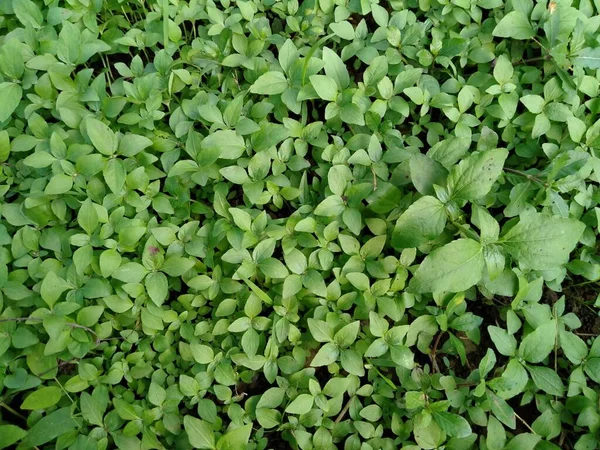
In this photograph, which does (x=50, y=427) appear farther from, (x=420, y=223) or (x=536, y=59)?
(x=536, y=59)

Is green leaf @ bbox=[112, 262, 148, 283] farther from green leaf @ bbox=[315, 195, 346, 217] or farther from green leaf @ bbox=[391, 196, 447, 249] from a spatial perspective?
green leaf @ bbox=[391, 196, 447, 249]

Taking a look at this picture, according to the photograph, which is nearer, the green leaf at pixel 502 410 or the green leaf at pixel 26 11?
the green leaf at pixel 502 410

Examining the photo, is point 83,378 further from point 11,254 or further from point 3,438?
point 11,254

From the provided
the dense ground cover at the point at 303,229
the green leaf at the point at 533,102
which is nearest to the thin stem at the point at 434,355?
the dense ground cover at the point at 303,229

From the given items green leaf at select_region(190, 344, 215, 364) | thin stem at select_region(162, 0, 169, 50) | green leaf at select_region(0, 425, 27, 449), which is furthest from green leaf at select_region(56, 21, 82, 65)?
green leaf at select_region(0, 425, 27, 449)

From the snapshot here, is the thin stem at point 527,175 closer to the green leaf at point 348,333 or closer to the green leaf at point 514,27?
the green leaf at point 514,27

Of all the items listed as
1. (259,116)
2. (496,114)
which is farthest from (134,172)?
(496,114)

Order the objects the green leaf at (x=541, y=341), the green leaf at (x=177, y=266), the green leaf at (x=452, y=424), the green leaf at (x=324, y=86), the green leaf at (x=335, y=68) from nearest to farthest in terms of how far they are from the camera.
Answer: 1. the green leaf at (x=452, y=424)
2. the green leaf at (x=541, y=341)
3. the green leaf at (x=177, y=266)
4. the green leaf at (x=324, y=86)
5. the green leaf at (x=335, y=68)
